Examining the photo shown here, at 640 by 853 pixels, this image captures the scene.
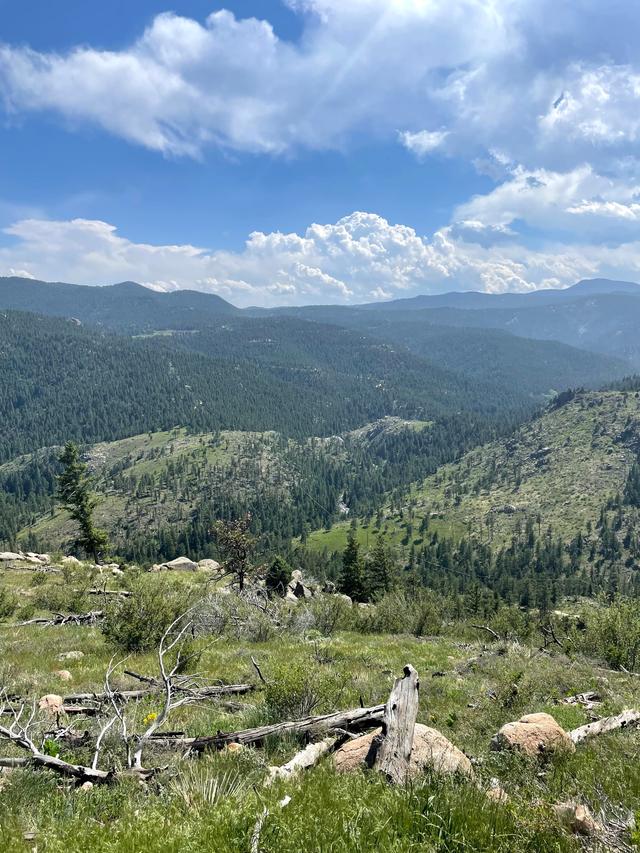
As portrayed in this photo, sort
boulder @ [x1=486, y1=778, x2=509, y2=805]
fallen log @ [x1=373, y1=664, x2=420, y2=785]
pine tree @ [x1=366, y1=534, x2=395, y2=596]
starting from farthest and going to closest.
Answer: pine tree @ [x1=366, y1=534, x2=395, y2=596] → fallen log @ [x1=373, y1=664, x2=420, y2=785] → boulder @ [x1=486, y1=778, x2=509, y2=805]

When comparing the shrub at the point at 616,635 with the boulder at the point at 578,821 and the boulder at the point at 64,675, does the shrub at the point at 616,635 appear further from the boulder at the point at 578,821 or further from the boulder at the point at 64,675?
the boulder at the point at 64,675

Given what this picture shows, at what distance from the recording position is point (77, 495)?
54.6 m

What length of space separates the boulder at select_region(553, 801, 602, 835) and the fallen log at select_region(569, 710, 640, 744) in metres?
4.53

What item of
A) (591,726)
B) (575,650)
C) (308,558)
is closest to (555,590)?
(308,558)

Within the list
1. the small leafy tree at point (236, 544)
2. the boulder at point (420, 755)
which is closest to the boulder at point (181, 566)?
the small leafy tree at point (236, 544)

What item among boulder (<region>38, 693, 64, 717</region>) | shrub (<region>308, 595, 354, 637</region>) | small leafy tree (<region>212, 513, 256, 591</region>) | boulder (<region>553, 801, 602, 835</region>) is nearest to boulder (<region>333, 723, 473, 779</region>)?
boulder (<region>553, 801, 602, 835</region>)

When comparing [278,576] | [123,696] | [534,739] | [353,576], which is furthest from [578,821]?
[353,576]

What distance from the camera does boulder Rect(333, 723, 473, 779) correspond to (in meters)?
5.86

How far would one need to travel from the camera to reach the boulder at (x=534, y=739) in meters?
7.44

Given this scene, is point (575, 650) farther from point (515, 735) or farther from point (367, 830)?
point (367, 830)

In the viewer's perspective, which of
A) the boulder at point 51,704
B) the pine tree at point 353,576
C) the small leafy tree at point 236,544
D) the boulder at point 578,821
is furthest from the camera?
the pine tree at point 353,576

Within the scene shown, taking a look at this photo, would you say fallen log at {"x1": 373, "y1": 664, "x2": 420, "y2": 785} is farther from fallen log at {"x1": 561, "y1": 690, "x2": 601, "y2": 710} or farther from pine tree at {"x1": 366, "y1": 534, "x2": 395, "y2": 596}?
pine tree at {"x1": 366, "y1": 534, "x2": 395, "y2": 596}

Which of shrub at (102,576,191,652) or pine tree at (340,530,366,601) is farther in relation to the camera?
pine tree at (340,530,366,601)

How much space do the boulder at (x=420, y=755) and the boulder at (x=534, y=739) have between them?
1404mm
